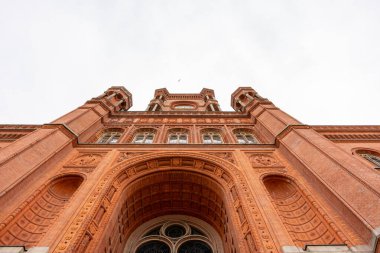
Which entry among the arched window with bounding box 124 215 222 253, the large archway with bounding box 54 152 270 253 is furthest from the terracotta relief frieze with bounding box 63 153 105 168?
the arched window with bounding box 124 215 222 253

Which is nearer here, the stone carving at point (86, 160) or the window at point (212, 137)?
the stone carving at point (86, 160)

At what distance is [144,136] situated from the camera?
14242mm

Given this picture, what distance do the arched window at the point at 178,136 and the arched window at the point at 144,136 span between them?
1031mm

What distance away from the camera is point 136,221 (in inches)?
418

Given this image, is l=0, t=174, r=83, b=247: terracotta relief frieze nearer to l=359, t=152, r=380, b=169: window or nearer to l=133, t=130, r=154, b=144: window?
l=133, t=130, r=154, b=144: window

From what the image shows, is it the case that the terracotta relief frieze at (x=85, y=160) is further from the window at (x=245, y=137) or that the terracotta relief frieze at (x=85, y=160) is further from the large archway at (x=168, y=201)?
the window at (x=245, y=137)

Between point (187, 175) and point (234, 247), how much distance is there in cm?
361

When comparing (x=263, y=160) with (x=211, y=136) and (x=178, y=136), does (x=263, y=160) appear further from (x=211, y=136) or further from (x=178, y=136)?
(x=178, y=136)

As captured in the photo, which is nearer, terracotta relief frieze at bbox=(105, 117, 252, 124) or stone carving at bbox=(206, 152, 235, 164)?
stone carving at bbox=(206, 152, 235, 164)

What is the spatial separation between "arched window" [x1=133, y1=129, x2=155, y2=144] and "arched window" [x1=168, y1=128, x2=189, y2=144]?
3.38ft

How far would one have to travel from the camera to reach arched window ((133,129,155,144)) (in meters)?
13.6

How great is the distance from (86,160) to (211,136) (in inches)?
260

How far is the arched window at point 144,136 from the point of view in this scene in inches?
536

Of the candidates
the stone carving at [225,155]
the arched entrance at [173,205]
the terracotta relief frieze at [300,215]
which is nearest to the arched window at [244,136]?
the stone carving at [225,155]
